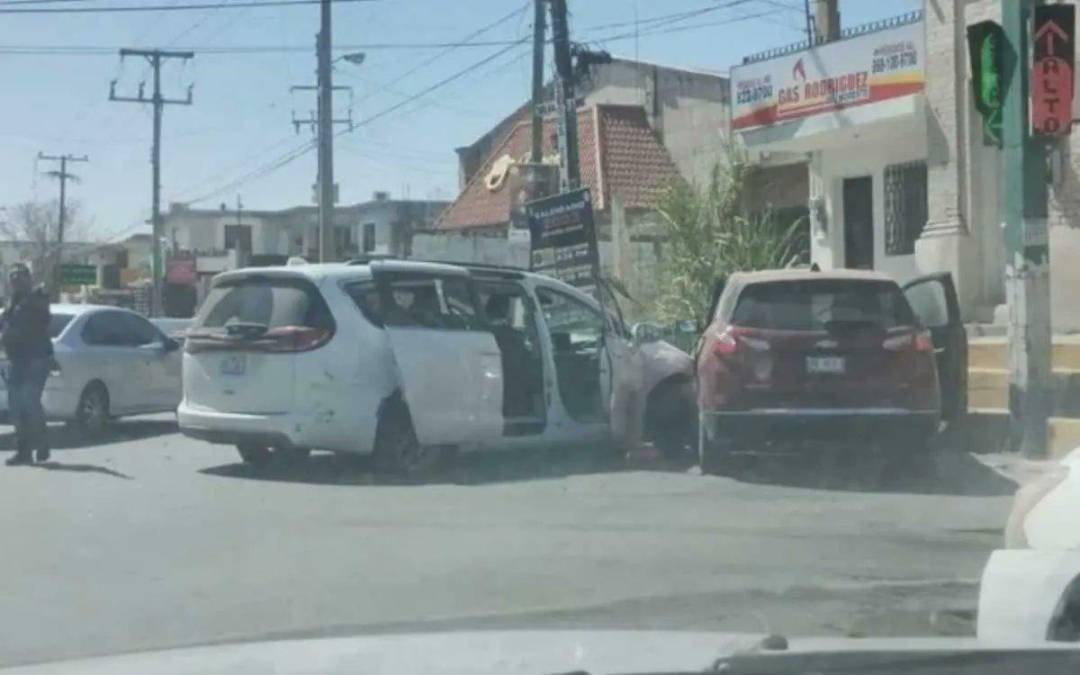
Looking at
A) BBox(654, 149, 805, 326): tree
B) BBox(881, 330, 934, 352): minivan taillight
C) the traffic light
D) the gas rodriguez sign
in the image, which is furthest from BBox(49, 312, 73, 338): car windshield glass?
the gas rodriguez sign

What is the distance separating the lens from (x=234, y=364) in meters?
13.0

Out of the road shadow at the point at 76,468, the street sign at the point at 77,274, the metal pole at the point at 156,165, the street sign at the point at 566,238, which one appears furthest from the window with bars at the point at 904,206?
the street sign at the point at 77,274

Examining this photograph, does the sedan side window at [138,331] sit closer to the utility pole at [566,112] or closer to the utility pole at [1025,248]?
the utility pole at [566,112]

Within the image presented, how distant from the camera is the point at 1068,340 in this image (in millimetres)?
16719

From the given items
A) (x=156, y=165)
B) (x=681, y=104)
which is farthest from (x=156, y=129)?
(x=681, y=104)

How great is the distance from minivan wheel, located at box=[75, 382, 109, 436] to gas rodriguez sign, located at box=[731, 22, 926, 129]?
35.1 feet

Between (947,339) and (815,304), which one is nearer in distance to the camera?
(815,304)

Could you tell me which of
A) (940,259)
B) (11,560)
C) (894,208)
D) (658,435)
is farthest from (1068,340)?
(11,560)

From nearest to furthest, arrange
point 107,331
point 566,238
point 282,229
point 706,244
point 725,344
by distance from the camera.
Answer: point 725,344 < point 107,331 < point 566,238 < point 706,244 < point 282,229

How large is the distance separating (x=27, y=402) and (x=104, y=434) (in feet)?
11.5

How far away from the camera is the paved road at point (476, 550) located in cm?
761

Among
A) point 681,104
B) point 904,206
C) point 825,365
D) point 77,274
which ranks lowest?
point 825,365

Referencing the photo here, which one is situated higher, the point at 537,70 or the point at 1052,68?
the point at 537,70

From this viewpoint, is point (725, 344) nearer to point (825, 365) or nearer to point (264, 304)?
point (825, 365)
